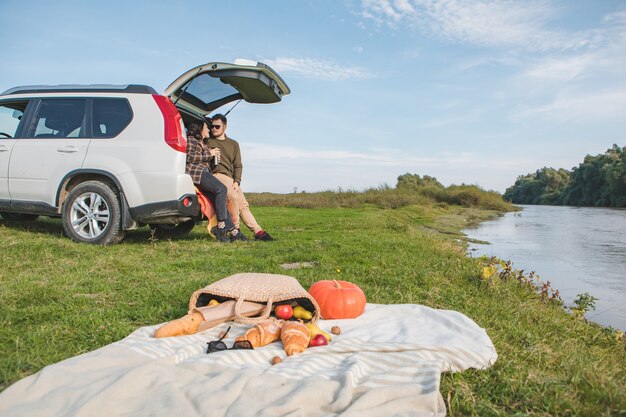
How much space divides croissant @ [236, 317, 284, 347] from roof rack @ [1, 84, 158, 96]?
4734 mm

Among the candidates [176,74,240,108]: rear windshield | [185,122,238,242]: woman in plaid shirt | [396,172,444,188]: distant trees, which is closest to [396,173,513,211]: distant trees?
[396,172,444,188]: distant trees

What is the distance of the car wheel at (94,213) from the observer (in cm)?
666

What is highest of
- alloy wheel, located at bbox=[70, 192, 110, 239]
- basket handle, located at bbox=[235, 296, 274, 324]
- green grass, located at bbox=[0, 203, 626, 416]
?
alloy wheel, located at bbox=[70, 192, 110, 239]

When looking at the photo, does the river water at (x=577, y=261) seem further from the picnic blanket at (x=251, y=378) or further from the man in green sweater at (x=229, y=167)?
the man in green sweater at (x=229, y=167)

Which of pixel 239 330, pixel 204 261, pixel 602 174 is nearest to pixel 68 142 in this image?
pixel 204 261

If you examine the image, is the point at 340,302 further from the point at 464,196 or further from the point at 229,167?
the point at 464,196

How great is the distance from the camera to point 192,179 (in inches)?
282

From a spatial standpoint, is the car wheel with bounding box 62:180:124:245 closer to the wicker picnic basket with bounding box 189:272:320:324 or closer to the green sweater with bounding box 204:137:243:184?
the green sweater with bounding box 204:137:243:184

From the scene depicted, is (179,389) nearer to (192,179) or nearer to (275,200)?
(192,179)

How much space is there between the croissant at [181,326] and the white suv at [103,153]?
3.60m

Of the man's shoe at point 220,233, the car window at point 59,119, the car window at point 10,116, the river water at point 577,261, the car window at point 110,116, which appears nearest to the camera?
the river water at point 577,261

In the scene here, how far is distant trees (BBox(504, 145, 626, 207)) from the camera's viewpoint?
46.6 metres

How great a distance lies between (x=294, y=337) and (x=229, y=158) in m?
5.76

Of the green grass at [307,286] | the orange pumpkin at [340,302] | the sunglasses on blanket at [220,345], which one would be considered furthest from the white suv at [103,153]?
the sunglasses on blanket at [220,345]
